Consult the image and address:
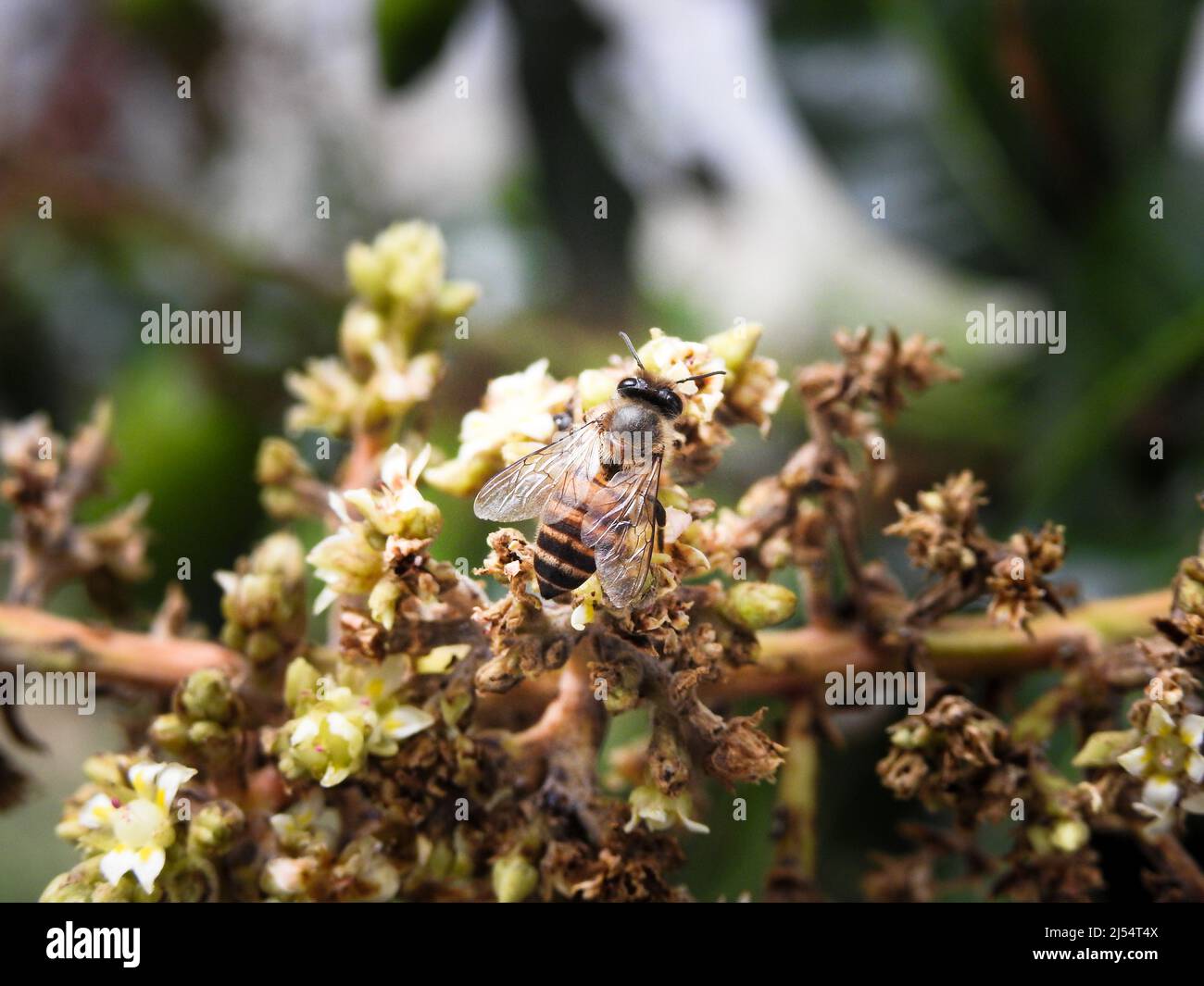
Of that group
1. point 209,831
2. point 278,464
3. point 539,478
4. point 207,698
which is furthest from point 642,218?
point 209,831

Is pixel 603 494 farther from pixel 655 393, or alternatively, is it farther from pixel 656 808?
pixel 656 808

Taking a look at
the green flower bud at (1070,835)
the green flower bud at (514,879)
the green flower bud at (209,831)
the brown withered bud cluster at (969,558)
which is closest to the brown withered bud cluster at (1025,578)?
the brown withered bud cluster at (969,558)

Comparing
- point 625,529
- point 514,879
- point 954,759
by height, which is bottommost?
point 514,879

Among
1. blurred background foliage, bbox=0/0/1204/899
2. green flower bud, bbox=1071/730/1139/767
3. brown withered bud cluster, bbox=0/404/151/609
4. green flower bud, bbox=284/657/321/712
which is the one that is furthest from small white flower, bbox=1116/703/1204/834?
brown withered bud cluster, bbox=0/404/151/609

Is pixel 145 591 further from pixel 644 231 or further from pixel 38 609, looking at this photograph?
pixel 644 231

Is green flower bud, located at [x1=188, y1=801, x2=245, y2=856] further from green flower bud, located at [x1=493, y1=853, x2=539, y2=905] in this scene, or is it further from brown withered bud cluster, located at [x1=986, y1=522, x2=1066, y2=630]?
brown withered bud cluster, located at [x1=986, y1=522, x2=1066, y2=630]

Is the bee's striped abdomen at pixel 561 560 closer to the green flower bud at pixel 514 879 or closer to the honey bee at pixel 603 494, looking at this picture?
the honey bee at pixel 603 494
